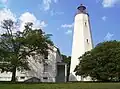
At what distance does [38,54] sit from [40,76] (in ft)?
19.7

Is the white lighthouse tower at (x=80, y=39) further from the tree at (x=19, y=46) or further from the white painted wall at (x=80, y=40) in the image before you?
the tree at (x=19, y=46)

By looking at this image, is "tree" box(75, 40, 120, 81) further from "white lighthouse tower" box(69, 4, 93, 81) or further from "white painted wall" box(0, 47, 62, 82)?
"white painted wall" box(0, 47, 62, 82)

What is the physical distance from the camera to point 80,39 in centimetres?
4812

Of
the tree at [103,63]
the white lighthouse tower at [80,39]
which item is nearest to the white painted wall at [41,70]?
the white lighthouse tower at [80,39]

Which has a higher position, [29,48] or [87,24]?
[87,24]

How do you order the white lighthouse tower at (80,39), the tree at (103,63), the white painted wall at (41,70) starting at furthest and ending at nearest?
the white lighthouse tower at (80,39) < the white painted wall at (41,70) < the tree at (103,63)

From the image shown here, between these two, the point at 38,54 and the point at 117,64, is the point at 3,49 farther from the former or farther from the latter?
the point at 117,64

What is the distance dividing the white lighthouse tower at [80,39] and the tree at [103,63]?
16.1 feet

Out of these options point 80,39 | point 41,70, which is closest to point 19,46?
point 41,70

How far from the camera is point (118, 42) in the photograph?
142 ft

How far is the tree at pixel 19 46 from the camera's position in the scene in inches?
1534

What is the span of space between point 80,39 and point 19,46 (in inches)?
508

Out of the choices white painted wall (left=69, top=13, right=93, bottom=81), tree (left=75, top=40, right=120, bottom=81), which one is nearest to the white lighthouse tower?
white painted wall (left=69, top=13, right=93, bottom=81)

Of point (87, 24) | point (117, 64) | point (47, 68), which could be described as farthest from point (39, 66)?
point (117, 64)
